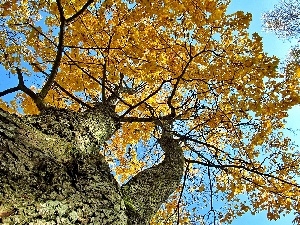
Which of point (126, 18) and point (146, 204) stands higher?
point (126, 18)

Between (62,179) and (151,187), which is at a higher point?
(151,187)

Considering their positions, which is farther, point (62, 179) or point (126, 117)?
point (126, 117)

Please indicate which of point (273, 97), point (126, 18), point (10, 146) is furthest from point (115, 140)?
point (10, 146)

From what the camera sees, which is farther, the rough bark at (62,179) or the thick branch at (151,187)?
the thick branch at (151,187)

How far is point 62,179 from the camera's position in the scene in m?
2.30

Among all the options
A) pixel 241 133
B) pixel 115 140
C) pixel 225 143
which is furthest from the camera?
pixel 115 140

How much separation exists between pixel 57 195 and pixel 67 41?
393cm

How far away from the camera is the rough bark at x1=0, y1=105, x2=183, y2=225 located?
195cm

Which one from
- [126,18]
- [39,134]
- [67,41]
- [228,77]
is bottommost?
[39,134]

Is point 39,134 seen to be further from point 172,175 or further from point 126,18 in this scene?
point 126,18

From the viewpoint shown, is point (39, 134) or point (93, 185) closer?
point (93, 185)

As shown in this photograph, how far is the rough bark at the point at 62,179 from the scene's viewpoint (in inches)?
76.8

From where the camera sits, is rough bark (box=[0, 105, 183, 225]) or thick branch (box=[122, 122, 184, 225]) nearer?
rough bark (box=[0, 105, 183, 225])

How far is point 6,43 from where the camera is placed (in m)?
5.72
